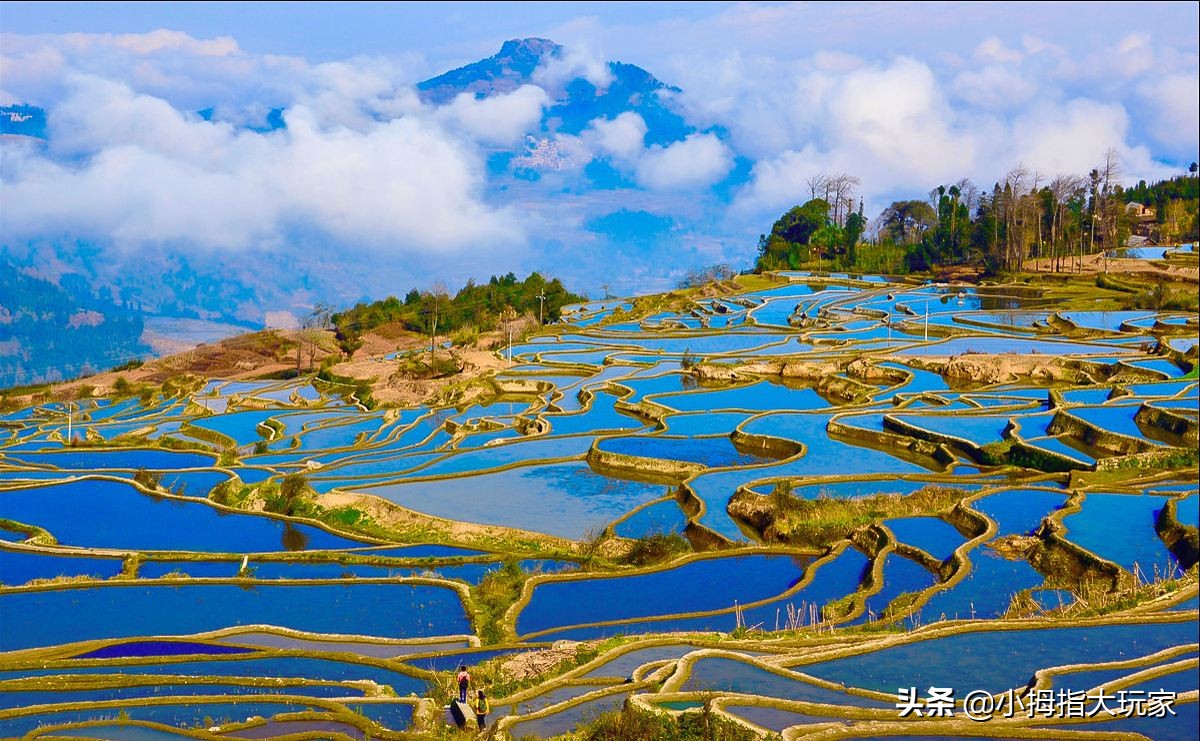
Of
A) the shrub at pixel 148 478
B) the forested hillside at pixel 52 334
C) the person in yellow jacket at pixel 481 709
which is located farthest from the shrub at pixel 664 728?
the forested hillside at pixel 52 334

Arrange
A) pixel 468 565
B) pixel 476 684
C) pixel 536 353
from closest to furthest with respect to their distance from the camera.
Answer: pixel 476 684 < pixel 468 565 < pixel 536 353

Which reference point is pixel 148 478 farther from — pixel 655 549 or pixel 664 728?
pixel 664 728

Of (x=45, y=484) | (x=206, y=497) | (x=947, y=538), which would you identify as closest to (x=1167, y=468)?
(x=947, y=538)

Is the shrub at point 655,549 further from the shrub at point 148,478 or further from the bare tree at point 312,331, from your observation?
the bare tree at point 312,331

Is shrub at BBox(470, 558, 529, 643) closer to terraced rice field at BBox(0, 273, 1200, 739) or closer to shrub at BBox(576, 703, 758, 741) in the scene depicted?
terraced rice field at BBox(0, 273, 1200, 739)

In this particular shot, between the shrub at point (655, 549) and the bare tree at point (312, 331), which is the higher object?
the bare tree at point (312, 331)

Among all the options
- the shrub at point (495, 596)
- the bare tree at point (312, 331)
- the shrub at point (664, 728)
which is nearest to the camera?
the shrub at point (664, 728)

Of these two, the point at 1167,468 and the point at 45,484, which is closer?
the point at 1167,468

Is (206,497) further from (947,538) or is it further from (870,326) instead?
(870,326)
